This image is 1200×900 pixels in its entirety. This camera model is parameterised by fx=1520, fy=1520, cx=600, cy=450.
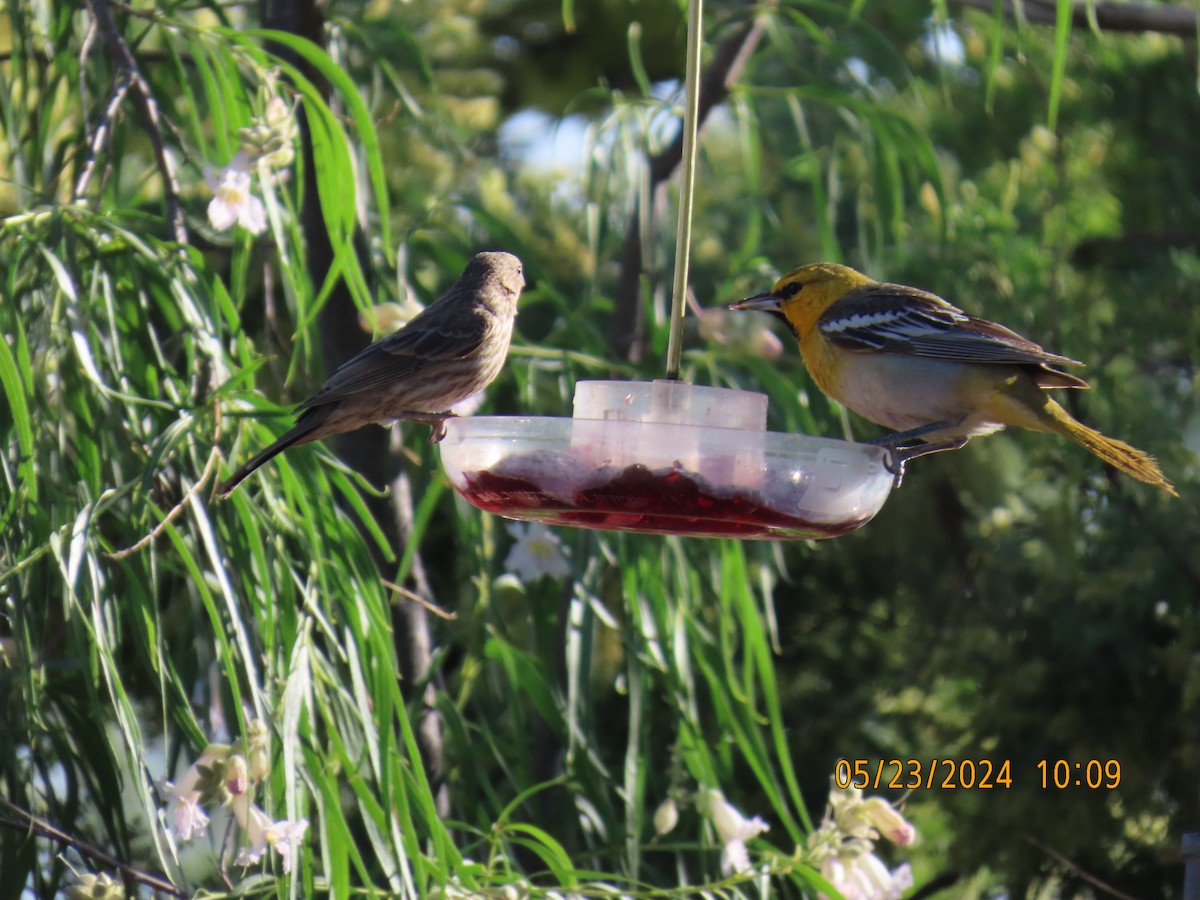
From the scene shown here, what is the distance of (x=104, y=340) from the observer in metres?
2.79

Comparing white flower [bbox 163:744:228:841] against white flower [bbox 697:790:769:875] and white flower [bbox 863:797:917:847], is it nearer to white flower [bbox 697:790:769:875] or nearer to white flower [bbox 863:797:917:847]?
white flower [bbox 697:790:769:875]

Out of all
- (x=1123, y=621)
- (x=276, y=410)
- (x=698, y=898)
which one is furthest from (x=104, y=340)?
(x=1123, y=621)

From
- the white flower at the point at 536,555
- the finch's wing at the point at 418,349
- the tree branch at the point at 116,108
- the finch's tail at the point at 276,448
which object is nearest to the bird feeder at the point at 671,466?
the finch's tail at the point at 276,448

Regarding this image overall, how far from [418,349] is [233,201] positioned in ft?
1.55

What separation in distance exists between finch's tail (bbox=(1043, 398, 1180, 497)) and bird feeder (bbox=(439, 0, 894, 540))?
543 mm

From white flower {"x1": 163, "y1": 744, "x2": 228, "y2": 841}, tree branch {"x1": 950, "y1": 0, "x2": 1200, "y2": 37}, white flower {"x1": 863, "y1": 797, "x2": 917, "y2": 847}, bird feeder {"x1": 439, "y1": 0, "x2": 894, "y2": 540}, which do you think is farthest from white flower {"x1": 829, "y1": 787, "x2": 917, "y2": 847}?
tree branch {"x1": 950, "y1": 0, "x2": 1200, "y2": 37}

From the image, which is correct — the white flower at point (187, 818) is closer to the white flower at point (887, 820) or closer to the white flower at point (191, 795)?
the white flower at point (191, 795)

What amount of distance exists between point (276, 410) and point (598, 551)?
1112 millimetres

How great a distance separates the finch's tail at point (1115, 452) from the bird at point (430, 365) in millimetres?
1089

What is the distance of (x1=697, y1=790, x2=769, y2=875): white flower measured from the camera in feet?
10.6

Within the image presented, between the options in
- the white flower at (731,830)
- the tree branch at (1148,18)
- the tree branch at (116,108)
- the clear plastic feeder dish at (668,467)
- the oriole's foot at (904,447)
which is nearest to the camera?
the clear plastic feeder dish at (668,467)

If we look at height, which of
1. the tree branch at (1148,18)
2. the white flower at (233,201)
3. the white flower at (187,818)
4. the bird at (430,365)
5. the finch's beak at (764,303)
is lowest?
the white flower at (187,818)

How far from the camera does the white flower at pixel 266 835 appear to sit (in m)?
2.49

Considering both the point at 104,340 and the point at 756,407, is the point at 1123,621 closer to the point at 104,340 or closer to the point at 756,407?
the point at 756,407
